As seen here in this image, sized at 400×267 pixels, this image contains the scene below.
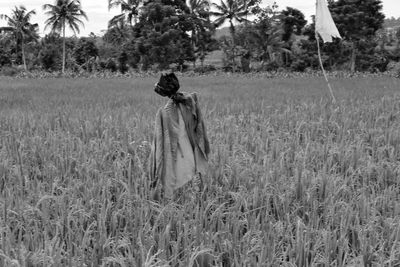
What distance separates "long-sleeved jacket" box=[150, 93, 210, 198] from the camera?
2.66 m

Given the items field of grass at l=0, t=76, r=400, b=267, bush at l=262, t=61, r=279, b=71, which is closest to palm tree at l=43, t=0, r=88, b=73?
bush at l=262, t=61, r=279, b=71

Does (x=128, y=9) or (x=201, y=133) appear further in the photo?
(x=128, y=9)

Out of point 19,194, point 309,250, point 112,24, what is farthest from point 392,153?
point 112,24

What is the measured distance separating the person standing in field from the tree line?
18.9 metres

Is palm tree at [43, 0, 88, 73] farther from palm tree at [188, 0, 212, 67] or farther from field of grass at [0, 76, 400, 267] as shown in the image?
field of grass at [0, 76, 400, 267]

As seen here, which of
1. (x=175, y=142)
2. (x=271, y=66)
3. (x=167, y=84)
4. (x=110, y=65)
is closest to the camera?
(x=167, y=84)

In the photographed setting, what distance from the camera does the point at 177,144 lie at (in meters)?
2.72

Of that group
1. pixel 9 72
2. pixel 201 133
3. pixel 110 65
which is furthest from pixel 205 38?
pixel 201 133

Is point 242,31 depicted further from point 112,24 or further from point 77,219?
point 77,219

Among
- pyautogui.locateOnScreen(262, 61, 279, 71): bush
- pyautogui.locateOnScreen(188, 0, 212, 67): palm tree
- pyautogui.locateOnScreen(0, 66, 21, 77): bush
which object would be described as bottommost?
pyautogui.locateOnScreen(0, 66, 21, 77): bush

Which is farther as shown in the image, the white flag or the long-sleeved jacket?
the white flag

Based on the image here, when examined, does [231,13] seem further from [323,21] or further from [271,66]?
[323,21]

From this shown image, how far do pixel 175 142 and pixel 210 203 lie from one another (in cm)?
47

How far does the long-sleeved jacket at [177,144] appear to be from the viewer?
8.74 ft
